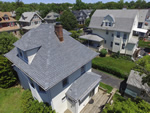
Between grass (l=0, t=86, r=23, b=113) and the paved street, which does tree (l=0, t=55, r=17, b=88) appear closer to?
grass (l=0, t=86, r=23, b=113)

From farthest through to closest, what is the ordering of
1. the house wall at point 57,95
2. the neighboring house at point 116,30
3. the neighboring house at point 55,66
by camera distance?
the neighboring house at point 116,30
the house wall at point 57,95
the neighboring house at point 55,66

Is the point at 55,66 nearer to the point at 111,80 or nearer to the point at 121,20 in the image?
the point at 111,80

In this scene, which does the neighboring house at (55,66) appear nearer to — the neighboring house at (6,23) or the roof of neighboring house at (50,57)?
the roof of neighboring house at (50,57)

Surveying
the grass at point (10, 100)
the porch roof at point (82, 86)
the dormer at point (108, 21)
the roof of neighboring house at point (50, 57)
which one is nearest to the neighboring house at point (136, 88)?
the porch roof at point (82, 86)

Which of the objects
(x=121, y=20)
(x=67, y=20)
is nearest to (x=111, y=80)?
(x=121, y=20)

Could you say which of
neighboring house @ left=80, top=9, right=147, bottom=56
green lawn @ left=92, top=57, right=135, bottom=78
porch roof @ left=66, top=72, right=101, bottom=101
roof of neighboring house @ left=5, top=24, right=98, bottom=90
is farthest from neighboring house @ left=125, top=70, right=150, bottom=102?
neighboring house @ left=80, top=9, right=147, bottom=56

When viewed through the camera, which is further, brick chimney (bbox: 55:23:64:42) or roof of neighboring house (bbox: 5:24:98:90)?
brick chimney (bbox: 55:23:64:42)

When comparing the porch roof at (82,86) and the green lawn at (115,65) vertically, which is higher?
the porch roof at (82,86)
